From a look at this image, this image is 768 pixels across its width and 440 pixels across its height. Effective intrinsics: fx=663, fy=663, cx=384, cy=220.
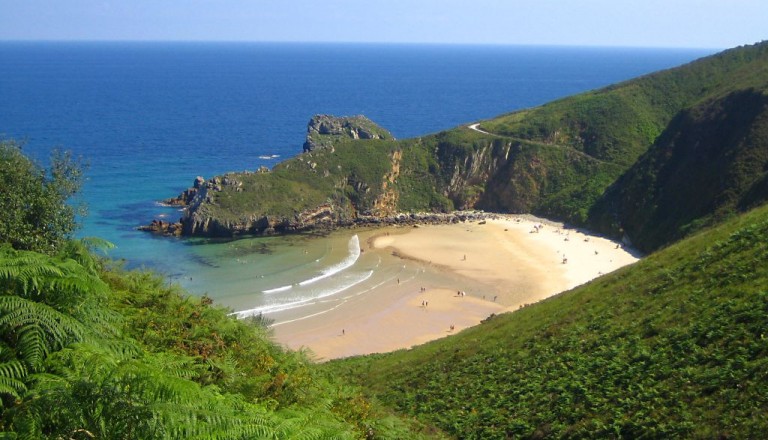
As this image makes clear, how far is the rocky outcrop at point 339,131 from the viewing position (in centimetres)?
10864

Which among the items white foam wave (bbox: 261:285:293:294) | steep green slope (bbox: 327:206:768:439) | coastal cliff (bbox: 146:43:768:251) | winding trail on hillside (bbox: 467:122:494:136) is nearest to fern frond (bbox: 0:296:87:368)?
steep green slope (bbox: 327:206:768:439)

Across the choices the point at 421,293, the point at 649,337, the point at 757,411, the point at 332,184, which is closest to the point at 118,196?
the point at 332,184

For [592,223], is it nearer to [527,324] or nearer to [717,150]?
[717,150]

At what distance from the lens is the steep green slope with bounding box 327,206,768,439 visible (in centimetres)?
1814

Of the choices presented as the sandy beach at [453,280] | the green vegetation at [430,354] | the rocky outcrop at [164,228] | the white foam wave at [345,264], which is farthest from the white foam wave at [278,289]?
the green vegetation at [430,354]

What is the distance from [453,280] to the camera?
57.9m

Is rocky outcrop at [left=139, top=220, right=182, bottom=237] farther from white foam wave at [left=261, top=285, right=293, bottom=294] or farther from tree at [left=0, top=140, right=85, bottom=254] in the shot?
tree at [left=0, top=140, right=85, bottom=254]

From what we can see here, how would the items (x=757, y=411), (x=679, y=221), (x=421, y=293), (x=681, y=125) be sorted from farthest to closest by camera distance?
(x=681, y=125) < (x=679, y=221) < (x=421, y=293) < (x=757, y=411)

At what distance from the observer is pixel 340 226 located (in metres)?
75.4

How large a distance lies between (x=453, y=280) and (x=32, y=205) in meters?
42.3

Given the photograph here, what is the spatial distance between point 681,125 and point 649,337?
5589cm

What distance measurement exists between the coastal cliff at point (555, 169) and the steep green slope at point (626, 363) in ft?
89.8

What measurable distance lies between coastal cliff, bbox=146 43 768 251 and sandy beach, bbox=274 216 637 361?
5.60 metres

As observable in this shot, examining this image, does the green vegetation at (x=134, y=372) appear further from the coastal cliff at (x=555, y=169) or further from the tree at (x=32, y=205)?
the coastal cliff at (x=555, y=169)
